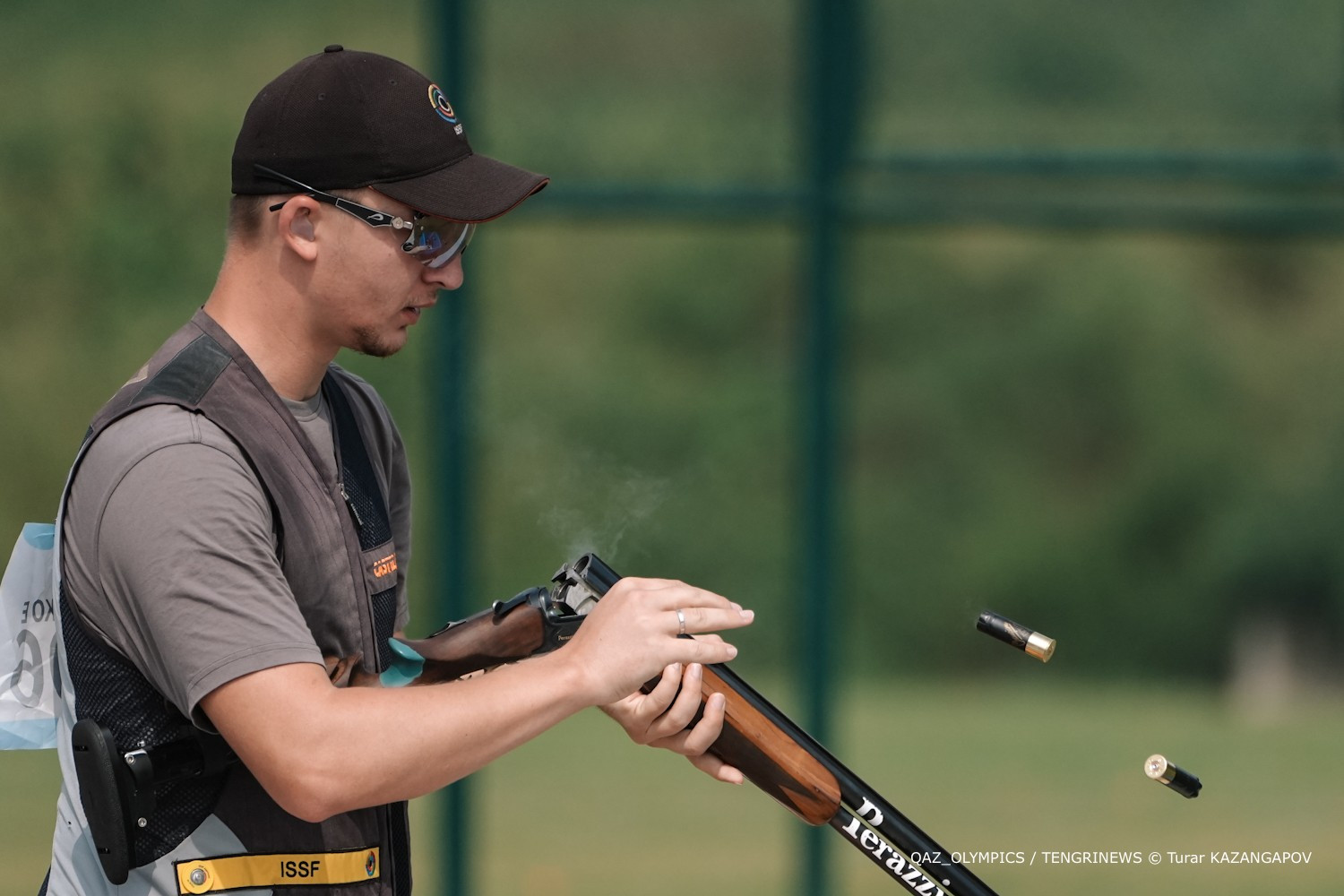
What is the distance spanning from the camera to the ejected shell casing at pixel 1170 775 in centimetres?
232

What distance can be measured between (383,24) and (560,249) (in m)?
0.85

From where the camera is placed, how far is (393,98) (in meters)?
2.12

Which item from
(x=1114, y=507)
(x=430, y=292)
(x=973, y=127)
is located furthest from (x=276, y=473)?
(x=1114, y=507)

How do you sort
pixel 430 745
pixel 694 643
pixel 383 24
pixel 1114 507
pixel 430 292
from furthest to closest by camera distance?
pixel 1114 507, pixel 383 24, pixel 430 292, pixel 694 643, pixel 430 745

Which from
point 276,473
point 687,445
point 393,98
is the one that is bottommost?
point 687,445

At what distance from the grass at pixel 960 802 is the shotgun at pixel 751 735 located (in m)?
2.10

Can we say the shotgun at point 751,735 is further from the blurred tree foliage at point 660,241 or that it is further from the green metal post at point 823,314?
the green metal post at point 823,314

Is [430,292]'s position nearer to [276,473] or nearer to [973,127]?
[276,473]

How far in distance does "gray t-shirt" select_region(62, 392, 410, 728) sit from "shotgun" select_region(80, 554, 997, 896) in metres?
A: 0.48

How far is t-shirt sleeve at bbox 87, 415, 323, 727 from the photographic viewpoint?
1.84 m

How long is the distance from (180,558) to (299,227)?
0.52 m

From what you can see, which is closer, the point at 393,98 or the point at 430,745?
the point at 430,745

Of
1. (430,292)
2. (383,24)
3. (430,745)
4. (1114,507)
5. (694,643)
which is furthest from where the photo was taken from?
(1114,507)

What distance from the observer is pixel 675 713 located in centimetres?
232
